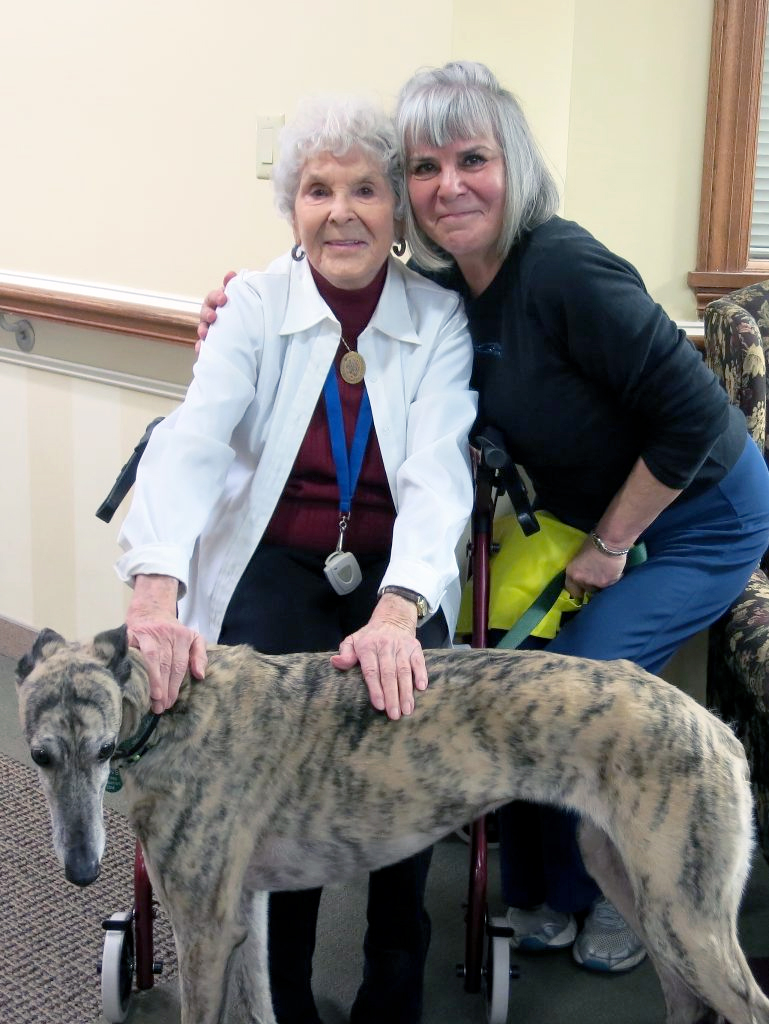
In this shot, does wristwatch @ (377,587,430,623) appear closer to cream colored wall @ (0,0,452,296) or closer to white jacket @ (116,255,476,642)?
white jacket @ (116,255,476,642)

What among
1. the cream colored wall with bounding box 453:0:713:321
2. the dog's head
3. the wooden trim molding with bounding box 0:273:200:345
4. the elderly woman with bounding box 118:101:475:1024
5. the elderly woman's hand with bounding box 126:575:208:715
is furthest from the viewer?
the wooden trim molding with bounding box 0:273:200:345

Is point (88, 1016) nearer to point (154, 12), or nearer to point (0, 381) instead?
point (0, 381)

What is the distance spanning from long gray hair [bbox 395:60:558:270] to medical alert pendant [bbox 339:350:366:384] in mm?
315

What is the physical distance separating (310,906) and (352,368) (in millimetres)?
917

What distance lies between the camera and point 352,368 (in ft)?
6.56

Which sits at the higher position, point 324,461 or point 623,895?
point 324,461

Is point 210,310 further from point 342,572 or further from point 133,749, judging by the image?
point 133,749

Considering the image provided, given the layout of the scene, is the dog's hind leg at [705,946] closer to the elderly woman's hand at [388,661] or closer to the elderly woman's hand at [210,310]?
the elderly woman's hand at [388,661]

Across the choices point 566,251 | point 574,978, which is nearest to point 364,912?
point 574,978

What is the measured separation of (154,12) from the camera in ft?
9.12

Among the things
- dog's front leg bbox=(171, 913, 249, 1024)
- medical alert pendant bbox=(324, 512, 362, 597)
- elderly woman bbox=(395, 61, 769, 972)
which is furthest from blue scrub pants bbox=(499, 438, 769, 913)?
dog's front leg bbox=(171, 913, 249, 1024)

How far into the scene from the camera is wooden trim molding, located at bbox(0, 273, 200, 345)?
9.07 feet

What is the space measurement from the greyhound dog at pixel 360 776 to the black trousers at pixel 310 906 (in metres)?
0.18

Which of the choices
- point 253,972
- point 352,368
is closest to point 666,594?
point 352,368
